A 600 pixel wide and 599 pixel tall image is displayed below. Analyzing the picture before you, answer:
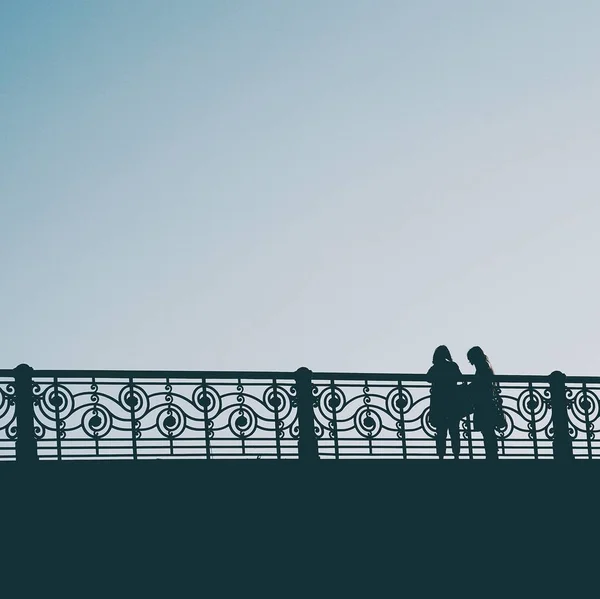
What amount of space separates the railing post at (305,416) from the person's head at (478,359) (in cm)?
299

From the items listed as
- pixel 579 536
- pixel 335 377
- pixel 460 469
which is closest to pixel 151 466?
pixel 335 377

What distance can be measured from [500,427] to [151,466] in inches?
208

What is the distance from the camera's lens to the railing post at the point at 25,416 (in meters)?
19.8

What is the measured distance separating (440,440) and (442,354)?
1.54m

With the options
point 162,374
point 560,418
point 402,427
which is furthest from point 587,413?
point 162,374

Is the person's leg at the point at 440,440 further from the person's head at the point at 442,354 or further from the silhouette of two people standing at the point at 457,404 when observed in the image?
the person's head at the point at 442,354

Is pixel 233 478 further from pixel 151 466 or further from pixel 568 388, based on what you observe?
pixel 568 388

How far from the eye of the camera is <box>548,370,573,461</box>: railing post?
73.2 ft

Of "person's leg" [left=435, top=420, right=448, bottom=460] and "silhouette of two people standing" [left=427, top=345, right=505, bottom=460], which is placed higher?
"silhouette of two people standing" [left=427, top=345, right=505, bottom=460]

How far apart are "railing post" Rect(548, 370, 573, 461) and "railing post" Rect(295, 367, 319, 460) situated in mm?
3788

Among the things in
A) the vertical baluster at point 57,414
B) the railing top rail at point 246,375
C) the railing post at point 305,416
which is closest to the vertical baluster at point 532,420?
the railing top rail at point 246,375

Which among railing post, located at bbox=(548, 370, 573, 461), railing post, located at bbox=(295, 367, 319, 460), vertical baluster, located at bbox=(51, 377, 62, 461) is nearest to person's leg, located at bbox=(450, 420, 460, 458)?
railing post, located at bbox=(548, 370, 573, 461)

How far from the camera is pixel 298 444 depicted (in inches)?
827

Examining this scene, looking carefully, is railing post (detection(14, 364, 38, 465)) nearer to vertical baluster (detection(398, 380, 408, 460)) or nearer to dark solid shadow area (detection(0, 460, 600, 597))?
dark solid shadow area (detection(0, 460, 600, 597))
